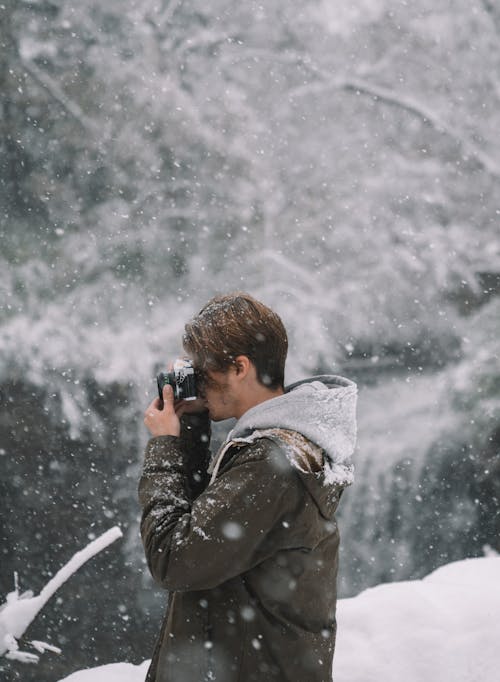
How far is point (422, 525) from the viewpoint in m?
5.79

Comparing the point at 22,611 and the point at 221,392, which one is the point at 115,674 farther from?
the point at 221,392

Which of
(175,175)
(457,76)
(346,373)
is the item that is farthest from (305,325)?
(457,76)

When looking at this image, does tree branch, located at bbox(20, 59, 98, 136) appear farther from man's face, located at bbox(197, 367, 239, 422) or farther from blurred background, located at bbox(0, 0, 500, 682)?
man's face, located at bbox(197, 367, 239, 422)

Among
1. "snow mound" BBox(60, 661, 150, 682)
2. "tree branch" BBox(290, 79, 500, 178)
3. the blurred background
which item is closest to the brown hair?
"snow mound" BBox(60, 661, 150, 682)

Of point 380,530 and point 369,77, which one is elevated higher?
point 369,77

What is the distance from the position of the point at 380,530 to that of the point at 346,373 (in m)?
1.64

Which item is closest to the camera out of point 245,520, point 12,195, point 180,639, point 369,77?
point 245,520

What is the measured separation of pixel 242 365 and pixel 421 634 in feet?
4.97

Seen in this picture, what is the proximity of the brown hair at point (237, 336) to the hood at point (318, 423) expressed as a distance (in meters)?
0.09

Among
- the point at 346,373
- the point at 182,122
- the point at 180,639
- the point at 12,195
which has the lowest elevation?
the point at 180,639

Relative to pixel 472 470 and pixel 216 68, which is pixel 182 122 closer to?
pixel 216 68

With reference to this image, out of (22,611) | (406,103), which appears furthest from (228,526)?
(406,103)

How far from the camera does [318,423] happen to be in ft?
3.96

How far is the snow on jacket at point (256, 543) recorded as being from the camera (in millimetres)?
1069
